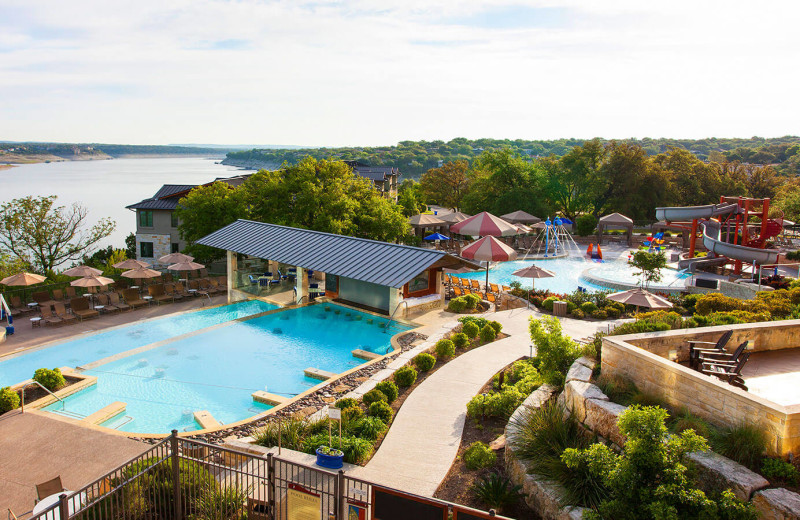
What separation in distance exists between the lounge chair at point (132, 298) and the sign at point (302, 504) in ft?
71.3

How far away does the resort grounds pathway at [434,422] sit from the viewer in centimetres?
933

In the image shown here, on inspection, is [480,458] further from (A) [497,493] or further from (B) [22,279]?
(B) [22,279]

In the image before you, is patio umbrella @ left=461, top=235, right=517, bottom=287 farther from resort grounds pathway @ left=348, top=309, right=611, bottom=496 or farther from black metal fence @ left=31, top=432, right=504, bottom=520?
black metal fence @ left=31, top=432, right=504, bottom=520

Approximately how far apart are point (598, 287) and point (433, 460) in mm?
22945

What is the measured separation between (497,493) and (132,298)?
72.8ft

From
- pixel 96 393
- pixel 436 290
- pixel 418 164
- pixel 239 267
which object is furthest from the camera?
pixel 418 164

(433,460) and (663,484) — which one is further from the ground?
(663,484)

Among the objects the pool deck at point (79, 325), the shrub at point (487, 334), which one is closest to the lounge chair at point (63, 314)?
the pool deck at point (79, 325)

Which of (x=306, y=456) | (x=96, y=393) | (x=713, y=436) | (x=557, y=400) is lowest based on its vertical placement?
(x=96, y=393)

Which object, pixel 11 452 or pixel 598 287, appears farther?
pixel 598 287

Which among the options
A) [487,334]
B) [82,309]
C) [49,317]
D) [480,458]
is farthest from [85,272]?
[480,458]

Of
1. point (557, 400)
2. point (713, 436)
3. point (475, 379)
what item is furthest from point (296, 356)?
point (713, 436)

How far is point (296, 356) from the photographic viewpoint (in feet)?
59.9

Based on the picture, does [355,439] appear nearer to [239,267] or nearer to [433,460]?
[433,460]
